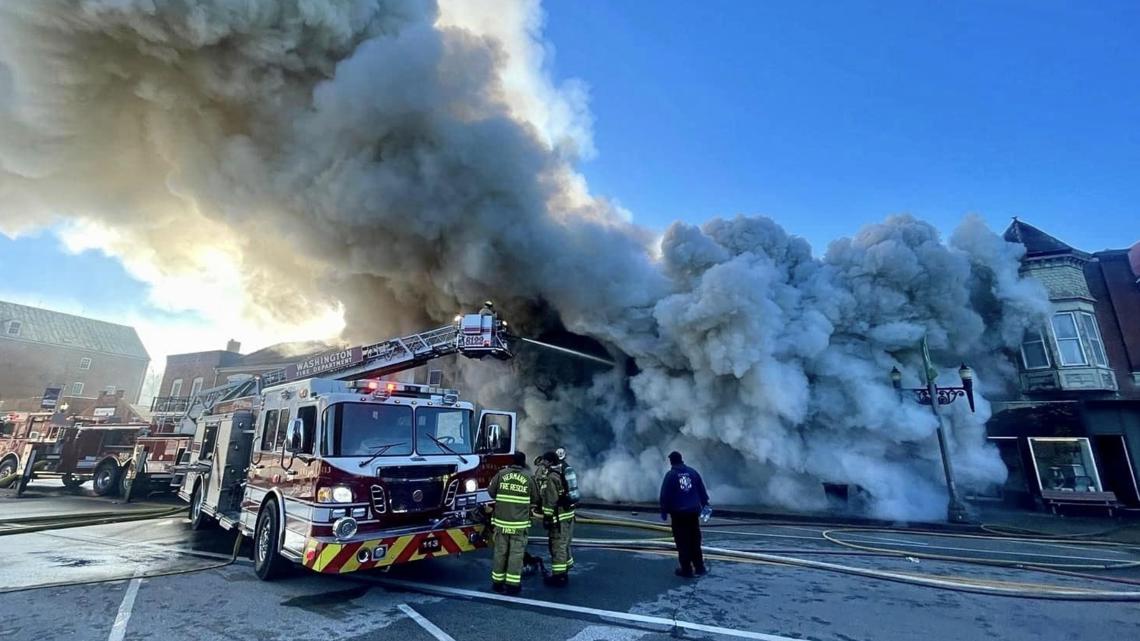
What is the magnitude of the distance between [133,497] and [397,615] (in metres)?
14.3

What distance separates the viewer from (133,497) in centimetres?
1379

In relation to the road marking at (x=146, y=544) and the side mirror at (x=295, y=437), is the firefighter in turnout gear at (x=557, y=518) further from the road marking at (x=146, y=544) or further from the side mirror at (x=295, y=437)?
the road marking at (x=146, y=544)

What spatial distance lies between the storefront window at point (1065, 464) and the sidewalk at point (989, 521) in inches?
46.2

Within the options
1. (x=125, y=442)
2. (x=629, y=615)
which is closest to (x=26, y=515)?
(x=125, y=442)

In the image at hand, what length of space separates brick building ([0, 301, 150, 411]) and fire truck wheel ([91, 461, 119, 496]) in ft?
85.4

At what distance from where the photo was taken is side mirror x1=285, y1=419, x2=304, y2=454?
5645 mm

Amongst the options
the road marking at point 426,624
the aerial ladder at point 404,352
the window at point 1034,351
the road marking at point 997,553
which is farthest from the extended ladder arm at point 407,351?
the window at point 1034,351

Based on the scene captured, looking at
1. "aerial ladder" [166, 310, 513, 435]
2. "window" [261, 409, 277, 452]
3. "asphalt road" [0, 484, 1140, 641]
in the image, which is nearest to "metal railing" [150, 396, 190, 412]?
"aerial ladder" [166, 310, 513, 435]

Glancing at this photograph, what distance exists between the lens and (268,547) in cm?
574

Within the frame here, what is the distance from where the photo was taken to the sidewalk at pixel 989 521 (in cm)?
991

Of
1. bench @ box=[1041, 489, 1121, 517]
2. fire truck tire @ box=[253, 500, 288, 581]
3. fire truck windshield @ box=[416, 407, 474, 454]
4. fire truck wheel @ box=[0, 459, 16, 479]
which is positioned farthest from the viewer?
fire truck wheel @ box=[0, 459, 16, 479]

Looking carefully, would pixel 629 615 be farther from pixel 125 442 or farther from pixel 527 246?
pixel 125 442

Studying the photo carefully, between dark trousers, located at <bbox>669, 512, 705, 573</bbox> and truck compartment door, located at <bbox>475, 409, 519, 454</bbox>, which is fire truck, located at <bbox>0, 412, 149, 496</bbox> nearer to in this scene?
truck compartment door, located at <bbox>475, 409, 519, 454</bbox>

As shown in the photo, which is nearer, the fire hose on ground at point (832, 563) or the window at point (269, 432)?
the fire hose on ground at point (832, 563)
